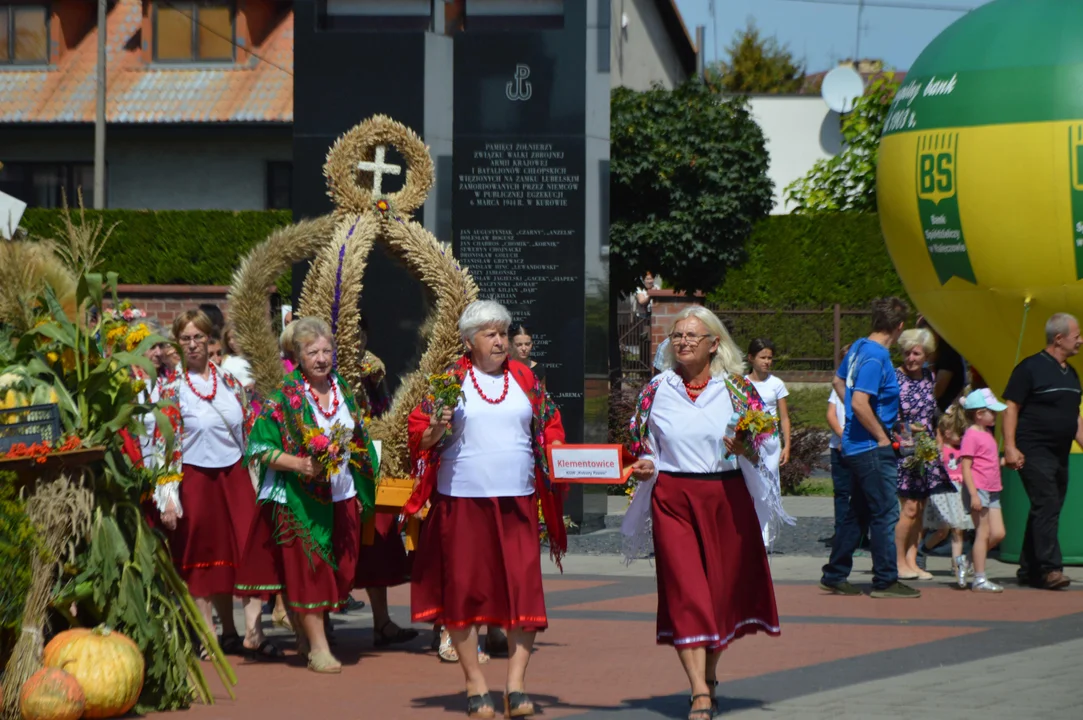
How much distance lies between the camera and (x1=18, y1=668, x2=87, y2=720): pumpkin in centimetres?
636

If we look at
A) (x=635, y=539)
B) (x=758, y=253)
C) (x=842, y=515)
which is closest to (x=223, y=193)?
(x=758, y=253)

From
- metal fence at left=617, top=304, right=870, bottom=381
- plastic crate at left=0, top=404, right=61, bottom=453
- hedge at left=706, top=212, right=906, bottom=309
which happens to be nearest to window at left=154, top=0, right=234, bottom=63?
metal fence at left=617, top=304, right=870, bottom=381

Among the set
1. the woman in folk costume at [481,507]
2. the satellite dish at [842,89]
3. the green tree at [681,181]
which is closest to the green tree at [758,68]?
the satellite dish at [842,89]

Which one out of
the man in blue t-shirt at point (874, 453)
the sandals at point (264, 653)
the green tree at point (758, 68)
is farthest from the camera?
the green tree at point (758, 68)

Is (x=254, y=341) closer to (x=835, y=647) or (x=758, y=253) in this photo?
(x=835, y=647)

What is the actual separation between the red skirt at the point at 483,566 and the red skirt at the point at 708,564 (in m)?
0.56

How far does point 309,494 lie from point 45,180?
1171 inches

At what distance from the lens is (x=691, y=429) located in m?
6.94

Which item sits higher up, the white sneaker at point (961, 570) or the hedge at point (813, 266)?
the hedge at point (813, 266)

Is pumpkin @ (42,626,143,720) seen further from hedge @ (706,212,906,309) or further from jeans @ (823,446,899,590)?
hedge @ (706,212,906,309)

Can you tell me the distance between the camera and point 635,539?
7348 millimetres

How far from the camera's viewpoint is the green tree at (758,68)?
225 feet

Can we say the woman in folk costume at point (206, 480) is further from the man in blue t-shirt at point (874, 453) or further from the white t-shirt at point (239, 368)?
the man in blue t-shirt at point (874, 453)

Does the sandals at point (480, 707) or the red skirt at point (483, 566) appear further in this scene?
the red skirt at point (483, 566)
